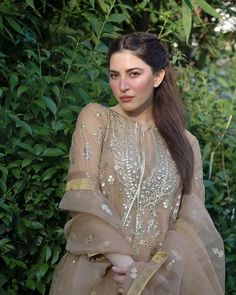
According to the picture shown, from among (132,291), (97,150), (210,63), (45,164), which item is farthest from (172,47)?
(132,291)

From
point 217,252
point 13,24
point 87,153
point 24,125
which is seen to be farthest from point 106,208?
point 13,24

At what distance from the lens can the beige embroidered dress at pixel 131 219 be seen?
6.84ft

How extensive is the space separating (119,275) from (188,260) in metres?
0.23

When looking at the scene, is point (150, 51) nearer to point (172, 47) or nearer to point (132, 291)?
point (132, 291)

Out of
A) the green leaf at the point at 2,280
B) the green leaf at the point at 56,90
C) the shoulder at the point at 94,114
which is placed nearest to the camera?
the shoulder at the point at 94,114

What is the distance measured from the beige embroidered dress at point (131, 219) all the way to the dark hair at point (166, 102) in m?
0.03

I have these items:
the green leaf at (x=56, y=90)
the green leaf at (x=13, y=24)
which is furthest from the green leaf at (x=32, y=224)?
the green leaf at (x=13, y=24)

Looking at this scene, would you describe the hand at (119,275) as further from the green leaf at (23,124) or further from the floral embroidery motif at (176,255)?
the green leaf at (23,124)

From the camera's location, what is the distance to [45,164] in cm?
254

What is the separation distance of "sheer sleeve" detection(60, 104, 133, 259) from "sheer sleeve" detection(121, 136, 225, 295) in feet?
0.32

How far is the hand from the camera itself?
205 centimetres

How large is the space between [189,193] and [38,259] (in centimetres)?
60

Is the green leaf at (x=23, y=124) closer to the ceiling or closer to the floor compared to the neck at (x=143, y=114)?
closer to the floor

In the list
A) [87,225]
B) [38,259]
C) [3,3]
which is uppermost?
[3,3]
